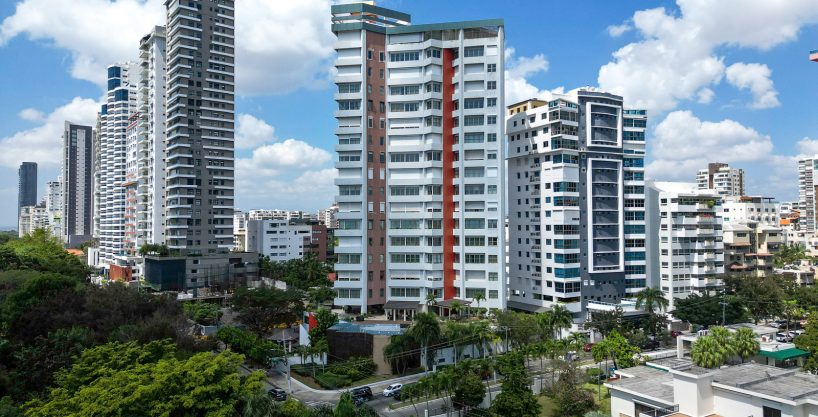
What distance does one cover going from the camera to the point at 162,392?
26250mm

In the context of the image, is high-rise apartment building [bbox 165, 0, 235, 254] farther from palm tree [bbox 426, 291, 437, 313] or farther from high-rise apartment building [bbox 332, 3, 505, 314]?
palm tree [bbox 426, 291, 437, 313]

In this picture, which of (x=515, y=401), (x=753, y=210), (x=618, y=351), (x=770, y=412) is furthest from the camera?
(x=753, y=210)

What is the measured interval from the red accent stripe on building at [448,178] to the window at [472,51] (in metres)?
2.25

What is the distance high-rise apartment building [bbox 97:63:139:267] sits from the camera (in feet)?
457

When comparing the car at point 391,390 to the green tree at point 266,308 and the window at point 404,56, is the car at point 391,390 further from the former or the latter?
the window at point 404,56

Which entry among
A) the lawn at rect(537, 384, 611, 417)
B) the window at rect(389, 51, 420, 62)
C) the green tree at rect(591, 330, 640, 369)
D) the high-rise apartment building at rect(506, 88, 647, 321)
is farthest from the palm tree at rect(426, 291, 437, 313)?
the window at rect(389, 51, 420, 62)

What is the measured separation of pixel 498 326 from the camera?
59719 millimetres

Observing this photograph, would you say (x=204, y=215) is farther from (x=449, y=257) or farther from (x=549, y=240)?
(x=549, y=240)

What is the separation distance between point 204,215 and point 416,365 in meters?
70.6

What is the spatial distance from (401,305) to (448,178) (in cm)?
1967

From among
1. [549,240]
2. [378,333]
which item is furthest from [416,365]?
[549,240]

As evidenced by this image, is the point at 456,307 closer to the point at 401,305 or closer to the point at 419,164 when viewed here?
the point at 401,305

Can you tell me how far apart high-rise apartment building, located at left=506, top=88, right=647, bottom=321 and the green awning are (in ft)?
81.0

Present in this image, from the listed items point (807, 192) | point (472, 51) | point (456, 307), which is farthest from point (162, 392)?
point (807, 192)
